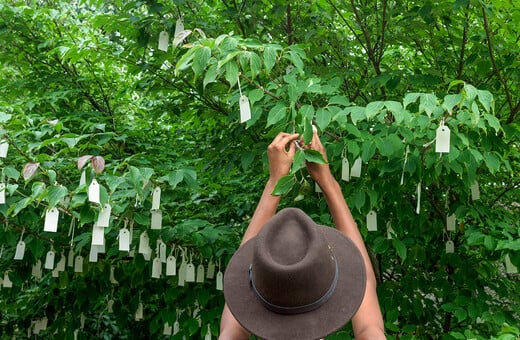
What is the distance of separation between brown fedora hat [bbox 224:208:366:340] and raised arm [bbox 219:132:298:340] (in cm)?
17

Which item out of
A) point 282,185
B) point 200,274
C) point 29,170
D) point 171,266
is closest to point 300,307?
point 282,185

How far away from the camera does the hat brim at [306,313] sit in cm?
119

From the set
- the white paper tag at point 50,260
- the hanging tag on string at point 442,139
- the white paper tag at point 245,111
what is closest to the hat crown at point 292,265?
the white paper tag at point 245,111

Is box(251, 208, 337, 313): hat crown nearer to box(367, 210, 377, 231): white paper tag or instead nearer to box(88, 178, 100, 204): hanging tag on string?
box(88, 178, 100, 204): hanging tag on string

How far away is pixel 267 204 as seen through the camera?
156cm

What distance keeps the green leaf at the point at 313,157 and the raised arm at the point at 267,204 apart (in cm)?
4

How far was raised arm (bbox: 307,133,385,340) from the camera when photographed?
137cm

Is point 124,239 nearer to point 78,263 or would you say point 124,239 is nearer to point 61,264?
point 78,263

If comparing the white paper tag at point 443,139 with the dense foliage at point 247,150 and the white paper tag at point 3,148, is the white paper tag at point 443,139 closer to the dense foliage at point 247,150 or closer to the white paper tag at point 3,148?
the dense foliage at point 247,150

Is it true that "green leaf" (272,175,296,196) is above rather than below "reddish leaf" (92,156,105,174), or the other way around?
below

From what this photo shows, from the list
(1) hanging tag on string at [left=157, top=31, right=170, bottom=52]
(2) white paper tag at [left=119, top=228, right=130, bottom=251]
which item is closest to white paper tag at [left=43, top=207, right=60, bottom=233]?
(2) white paper tag at [left=119, top=228, right=130, bottom=251]

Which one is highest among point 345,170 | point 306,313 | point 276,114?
point 276,114

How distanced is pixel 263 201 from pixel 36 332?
344 centimetres

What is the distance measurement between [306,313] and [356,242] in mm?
332
